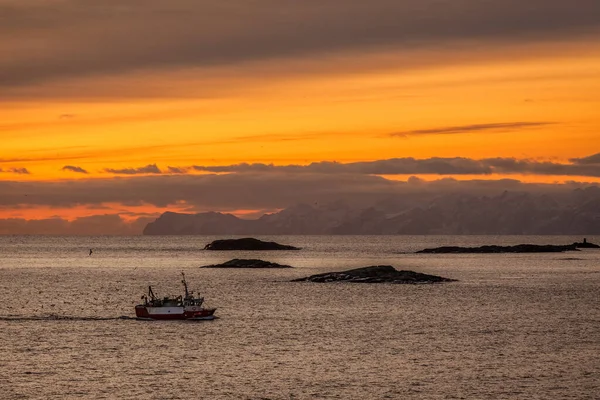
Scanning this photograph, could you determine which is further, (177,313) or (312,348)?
(177,313)

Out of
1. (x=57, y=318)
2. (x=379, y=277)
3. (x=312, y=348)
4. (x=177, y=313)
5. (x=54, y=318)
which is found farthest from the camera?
(x=379, y=277)

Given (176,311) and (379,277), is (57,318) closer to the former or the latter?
(176,311)

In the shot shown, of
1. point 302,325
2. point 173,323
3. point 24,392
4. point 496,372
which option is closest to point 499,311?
point 302,325

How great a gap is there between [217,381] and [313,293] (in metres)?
83.7

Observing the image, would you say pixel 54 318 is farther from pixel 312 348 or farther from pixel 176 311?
pixel 312 348

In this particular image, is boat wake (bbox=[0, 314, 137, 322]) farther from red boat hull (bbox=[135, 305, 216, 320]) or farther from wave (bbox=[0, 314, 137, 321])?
red boat hull (bbox=[135, 305, 216, 320])

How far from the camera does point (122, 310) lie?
132 meters

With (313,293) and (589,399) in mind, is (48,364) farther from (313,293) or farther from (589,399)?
(313,293)

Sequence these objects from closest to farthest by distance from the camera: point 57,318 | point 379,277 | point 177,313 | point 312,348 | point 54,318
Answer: point 312,348 < point 177,313 < point 57,318 < point 54,318 < point 379,277

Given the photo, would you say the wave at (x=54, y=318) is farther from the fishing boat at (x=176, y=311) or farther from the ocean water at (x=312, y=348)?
the fishing boat at (x=176, y=311)

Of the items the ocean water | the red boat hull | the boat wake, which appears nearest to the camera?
the ocean water

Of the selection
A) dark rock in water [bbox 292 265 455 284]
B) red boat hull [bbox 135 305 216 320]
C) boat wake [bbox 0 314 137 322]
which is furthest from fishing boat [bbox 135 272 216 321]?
dark rock in water [bbox 292 265 455 284]

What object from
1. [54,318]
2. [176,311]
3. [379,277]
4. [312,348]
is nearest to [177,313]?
[176,311]

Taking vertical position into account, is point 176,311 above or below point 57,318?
above
